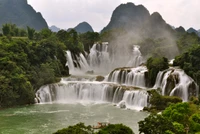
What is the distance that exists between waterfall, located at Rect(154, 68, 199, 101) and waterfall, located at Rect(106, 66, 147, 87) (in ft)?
7.55

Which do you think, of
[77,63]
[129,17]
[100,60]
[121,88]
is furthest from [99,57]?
[129,17]

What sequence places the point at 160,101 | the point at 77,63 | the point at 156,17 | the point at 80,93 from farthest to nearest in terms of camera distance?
the point at 156,17
the point at 77,63
the point at 80,93
the point at 160,101

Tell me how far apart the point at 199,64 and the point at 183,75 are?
171 cm

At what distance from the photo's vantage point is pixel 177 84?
24.9 m

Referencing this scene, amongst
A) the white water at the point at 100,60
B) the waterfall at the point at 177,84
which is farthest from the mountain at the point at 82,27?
the waterfall at the point at 177,84

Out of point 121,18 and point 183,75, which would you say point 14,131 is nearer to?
point 183,75

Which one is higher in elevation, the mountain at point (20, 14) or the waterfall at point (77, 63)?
the mountain at point (20, 14)

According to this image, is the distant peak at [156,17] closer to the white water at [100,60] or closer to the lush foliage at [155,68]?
the white water at [100,60]

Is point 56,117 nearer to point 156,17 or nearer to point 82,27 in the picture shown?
point 156,17

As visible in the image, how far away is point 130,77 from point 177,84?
5.87m

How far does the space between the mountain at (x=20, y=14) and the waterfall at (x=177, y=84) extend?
8342 cm

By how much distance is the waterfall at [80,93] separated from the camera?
2683cm

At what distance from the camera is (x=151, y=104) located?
23062 mm

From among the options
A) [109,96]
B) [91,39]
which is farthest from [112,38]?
[109,96]
